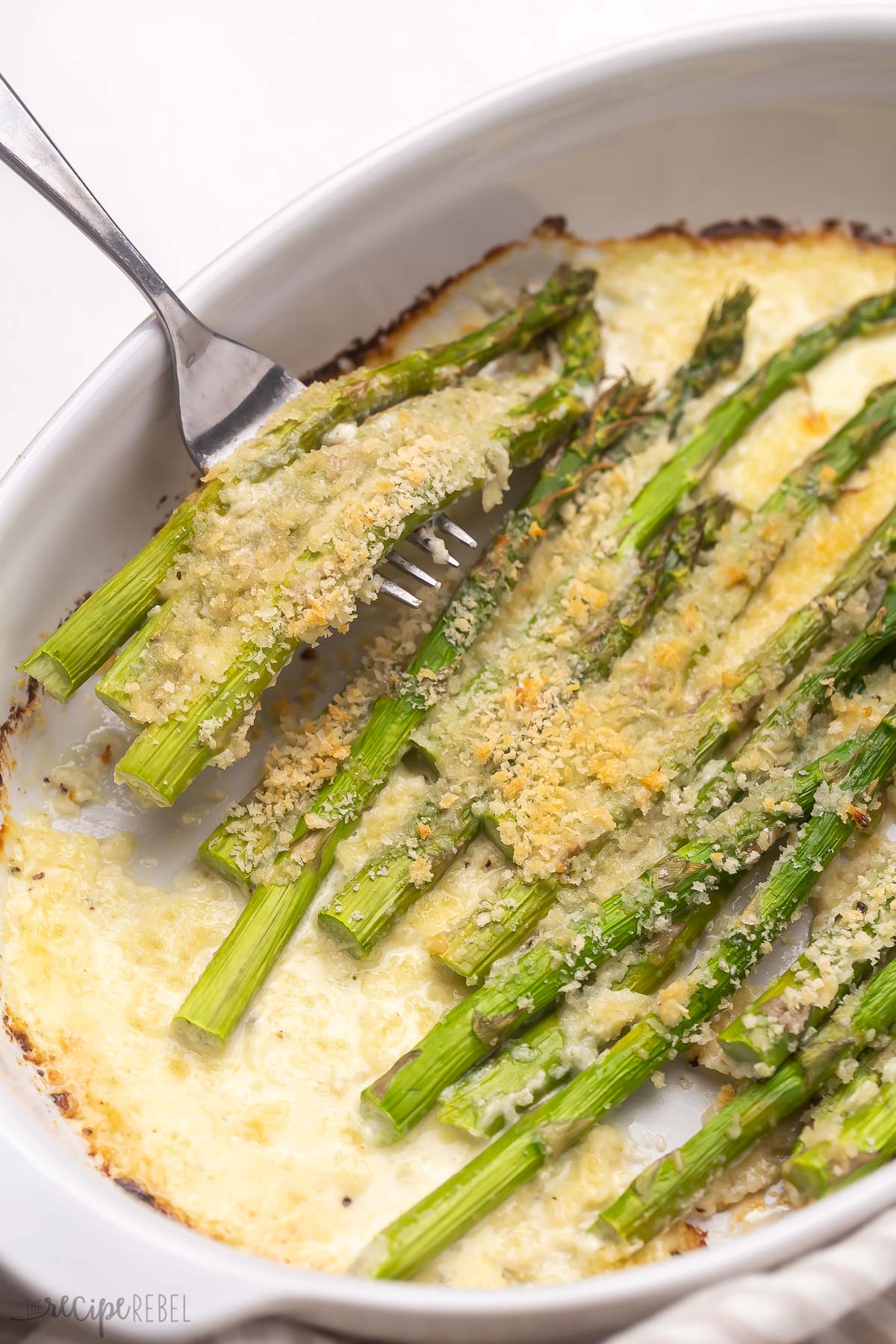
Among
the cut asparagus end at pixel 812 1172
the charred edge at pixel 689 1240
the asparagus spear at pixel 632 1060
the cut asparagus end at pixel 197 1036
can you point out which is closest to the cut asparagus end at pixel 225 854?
the cut asparagus end at pixel 197 1036

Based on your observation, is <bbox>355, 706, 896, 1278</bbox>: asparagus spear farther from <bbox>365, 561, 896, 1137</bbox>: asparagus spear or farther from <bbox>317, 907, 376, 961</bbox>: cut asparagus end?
<bbox>317, 907, 376, 961</bbox>: cut asparagus end

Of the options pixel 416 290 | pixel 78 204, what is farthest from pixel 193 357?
pixel 416 290

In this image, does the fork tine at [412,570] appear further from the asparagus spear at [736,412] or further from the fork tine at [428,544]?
the asparagus spear at [736,412]

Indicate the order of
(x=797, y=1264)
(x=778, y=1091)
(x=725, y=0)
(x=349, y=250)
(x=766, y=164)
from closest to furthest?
(x=797, y=1264) < (x=778, y=1091) < (x=349, y=250) < (x=766, y=164) < (x=725, y=0)

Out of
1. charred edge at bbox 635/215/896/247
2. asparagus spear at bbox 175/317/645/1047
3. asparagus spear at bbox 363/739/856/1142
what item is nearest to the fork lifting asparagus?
asparagus spear at bbox 175/317/645/1047

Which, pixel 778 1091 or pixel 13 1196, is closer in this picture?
pixel 13 1196

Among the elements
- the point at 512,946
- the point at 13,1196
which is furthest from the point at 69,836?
the point at 512,946

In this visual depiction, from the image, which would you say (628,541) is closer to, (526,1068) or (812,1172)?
(526,1068)

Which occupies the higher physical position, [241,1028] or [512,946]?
[512,946]

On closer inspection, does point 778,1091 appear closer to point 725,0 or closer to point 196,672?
point 196,672
